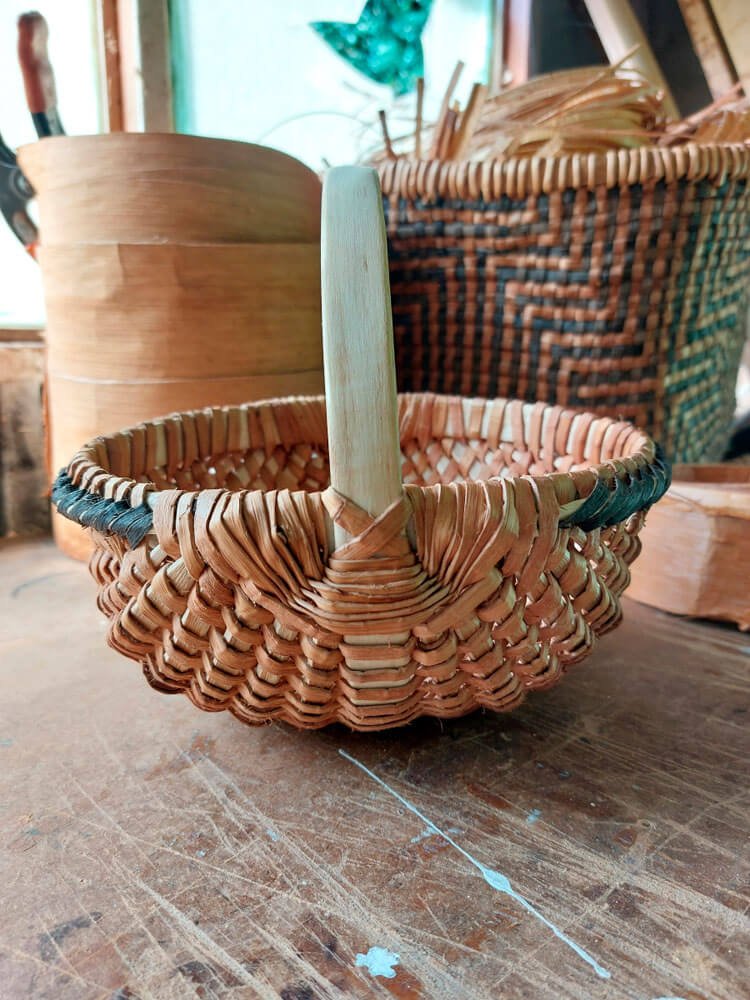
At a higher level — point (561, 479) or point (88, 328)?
point (88, 328)

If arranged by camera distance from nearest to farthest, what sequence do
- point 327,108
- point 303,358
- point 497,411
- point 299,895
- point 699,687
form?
1. point 299,895
2. point 699,687
3. point 497,411
4. point 303,358
5. point 327,108

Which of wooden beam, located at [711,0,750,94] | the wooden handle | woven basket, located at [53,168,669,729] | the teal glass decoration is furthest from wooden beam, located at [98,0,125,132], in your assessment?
wooden beam, located at [711,0,750,94]

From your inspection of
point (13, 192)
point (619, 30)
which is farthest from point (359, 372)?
point (619, 30)

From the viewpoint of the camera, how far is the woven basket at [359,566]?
0.32 metres

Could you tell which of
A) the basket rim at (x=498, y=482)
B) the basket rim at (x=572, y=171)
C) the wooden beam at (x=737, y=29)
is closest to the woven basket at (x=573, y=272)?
the basket rim at (x=572, y=171)

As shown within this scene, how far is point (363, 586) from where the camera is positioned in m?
0.32

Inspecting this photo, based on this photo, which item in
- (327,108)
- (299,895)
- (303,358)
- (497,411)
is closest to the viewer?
(299,895)

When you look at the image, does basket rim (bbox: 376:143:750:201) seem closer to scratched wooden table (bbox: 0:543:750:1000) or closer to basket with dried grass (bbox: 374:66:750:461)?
basket with dried grass (bbox: 374:66:750:461)

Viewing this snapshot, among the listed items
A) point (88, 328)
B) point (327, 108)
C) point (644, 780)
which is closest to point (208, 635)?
point (644, 780)

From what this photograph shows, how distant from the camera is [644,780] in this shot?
0.41 meters

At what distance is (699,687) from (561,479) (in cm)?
26

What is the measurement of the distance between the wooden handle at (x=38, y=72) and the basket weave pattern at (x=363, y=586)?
0.57m

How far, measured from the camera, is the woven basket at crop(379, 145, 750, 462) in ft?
2.40

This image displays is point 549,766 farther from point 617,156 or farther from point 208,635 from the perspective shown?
point 617,156
